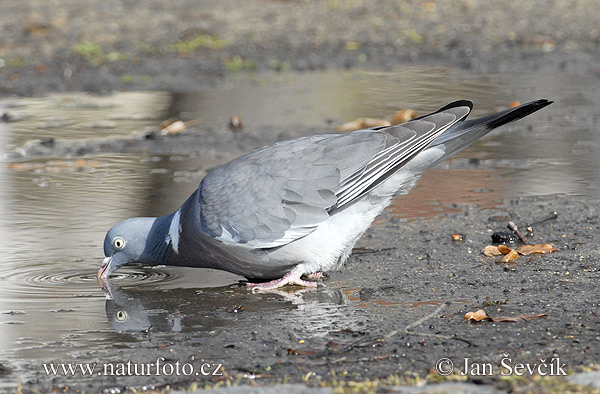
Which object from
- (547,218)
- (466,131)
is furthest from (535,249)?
(466,131)

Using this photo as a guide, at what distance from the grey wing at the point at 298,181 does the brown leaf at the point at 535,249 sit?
2.56ft

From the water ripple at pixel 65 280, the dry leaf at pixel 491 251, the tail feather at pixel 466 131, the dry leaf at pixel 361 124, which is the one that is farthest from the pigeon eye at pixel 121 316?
the dry leaf at pixel 361 124

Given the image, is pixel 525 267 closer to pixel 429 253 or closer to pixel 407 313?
pixel 429 253

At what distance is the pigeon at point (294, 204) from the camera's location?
477 cm

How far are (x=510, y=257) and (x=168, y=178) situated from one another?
2978mm

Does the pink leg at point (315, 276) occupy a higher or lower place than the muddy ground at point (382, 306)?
lower

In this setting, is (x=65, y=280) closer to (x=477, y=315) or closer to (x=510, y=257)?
(x=477, y=315)

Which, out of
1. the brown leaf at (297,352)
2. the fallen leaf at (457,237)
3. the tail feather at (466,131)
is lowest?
the fallen leaf at (457,237)

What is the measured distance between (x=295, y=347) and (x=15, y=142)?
207 inches

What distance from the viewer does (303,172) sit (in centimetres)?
486

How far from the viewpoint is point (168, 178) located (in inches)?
276

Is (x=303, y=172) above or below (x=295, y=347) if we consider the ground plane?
above

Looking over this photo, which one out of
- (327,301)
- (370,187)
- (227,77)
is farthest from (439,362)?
(227,77)

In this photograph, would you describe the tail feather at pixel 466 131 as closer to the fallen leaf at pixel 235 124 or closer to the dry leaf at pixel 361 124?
the dry leaf at pixel 361 124
